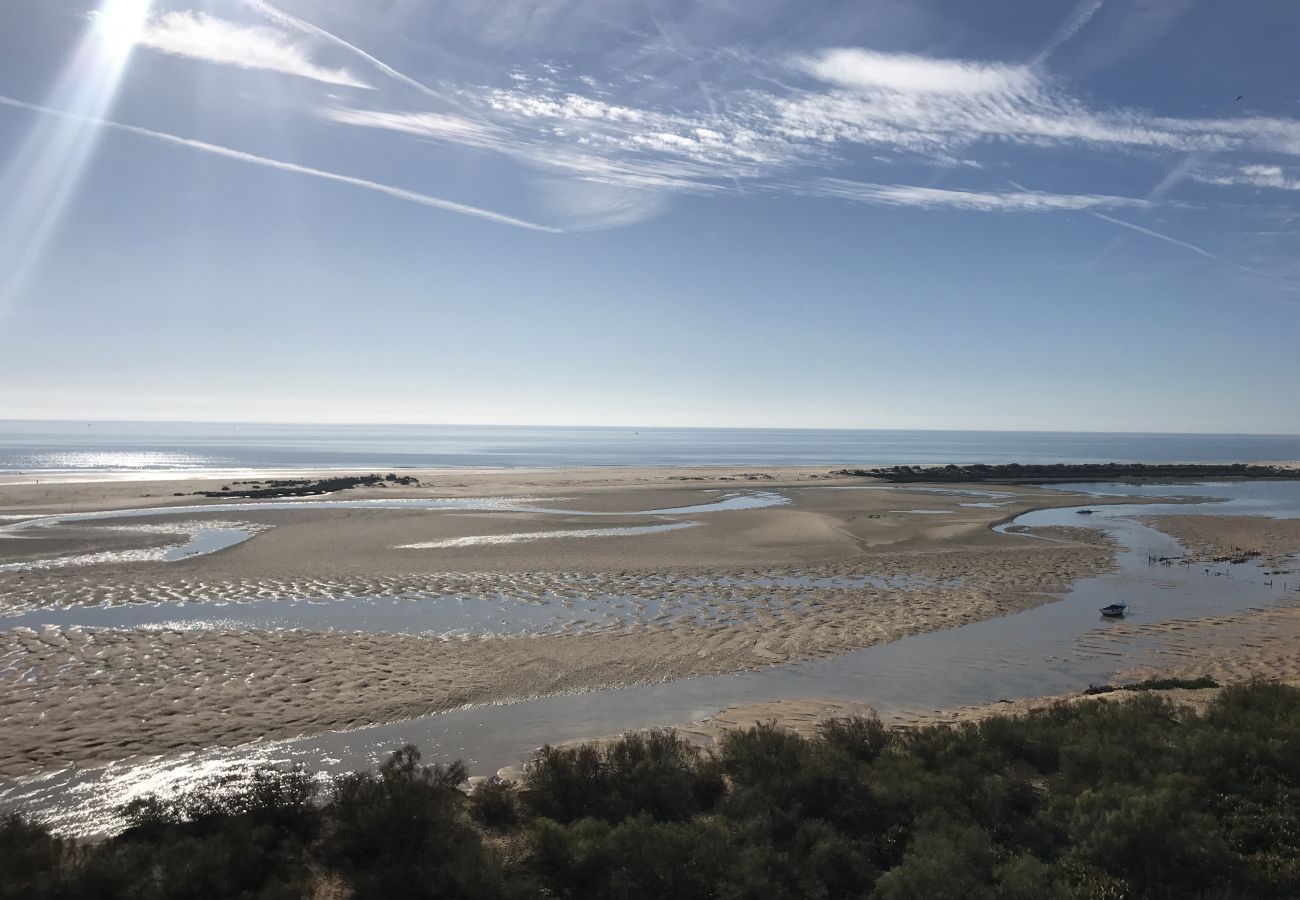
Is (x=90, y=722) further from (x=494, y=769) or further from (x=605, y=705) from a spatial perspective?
(x=605, y=705)

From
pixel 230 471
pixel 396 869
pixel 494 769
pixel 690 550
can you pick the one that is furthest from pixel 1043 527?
pixel 230 471

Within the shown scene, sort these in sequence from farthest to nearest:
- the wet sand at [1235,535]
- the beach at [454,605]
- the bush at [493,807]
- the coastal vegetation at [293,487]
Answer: the coastal vegetation at [293,487]
the wet sand at [1235,535]
the beach at [454,605]
the bush at [493,807]

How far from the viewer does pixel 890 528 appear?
110ft

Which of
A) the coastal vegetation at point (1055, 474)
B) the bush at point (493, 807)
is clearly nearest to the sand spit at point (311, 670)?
the bush at point (493, 807)

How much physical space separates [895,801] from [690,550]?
19611mm

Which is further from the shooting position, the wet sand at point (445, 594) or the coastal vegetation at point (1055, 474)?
the coastal vegetation at point (1055, 474)

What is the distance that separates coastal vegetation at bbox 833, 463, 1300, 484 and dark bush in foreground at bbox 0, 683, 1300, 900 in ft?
193

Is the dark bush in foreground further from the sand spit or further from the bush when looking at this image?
the sand spit

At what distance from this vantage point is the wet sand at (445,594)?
37.6 ft

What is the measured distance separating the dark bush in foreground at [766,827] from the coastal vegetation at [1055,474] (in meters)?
58.7

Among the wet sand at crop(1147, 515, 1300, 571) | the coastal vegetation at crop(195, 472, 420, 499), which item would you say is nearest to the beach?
the wet sand at crop(1147, 515, 1300, 571)

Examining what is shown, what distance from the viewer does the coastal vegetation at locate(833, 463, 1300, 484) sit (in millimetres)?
67812

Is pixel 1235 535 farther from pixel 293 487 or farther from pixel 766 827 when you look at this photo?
pixel 293 487

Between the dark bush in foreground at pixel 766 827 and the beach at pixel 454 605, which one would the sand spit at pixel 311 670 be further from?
the dark bush in foreground at pixel 766 827
